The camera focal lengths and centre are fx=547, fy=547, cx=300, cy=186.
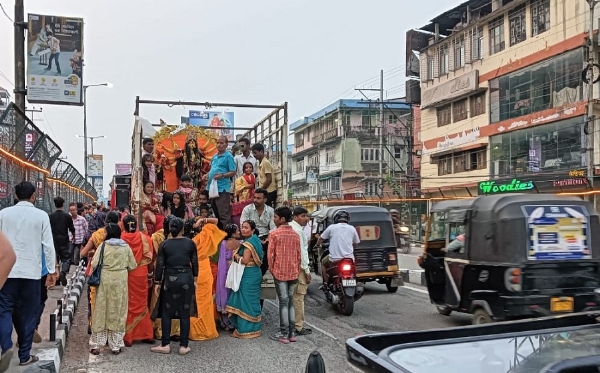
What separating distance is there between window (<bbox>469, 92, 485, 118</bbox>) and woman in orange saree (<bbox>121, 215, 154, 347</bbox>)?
24547 mm

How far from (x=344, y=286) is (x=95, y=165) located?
55339 mm

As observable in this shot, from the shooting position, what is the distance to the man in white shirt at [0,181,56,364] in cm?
546

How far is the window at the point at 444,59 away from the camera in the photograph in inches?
1258

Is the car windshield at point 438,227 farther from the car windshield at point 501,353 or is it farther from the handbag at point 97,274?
the car windshield at point 501,353

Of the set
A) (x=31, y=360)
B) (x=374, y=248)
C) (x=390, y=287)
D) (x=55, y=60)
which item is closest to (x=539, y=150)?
(x=390, y=287)

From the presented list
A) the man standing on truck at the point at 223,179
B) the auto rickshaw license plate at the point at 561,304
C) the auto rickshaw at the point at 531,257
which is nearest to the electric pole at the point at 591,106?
the auto rickshaw at the point at 531,257

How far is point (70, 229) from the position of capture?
10906 millimetres

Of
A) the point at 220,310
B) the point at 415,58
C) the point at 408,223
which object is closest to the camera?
the point at 220,310

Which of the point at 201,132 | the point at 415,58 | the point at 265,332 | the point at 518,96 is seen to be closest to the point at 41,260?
the point at 265,332

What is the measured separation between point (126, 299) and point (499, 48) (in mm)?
24854

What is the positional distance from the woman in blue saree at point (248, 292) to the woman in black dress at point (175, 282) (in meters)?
0.91

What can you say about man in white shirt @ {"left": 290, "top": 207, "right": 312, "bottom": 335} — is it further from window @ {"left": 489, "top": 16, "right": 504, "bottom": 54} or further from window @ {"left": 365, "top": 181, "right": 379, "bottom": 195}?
window @ {"left": 365, "top": 181, "right": 379, "bottom": 195}

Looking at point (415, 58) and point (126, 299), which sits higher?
point (415, 58)

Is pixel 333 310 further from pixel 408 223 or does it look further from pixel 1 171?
pixel 408 223
